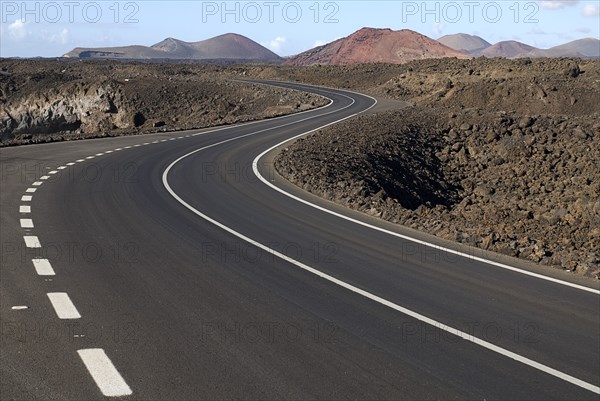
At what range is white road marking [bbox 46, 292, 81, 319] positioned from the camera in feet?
27.2

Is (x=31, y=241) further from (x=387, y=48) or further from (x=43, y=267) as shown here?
(x=387, y=48)

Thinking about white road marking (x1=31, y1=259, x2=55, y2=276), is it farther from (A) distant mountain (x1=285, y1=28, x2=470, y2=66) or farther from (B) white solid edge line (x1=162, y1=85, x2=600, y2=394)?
(A) distant mountain (x1=285, y1=28, x2=470, y2=66)

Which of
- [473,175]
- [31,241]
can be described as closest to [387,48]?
[473,175]

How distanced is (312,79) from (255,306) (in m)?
71.9

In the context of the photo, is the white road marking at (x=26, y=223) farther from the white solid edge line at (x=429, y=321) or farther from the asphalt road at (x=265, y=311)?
the white solid edge line at (x=429, y=321)

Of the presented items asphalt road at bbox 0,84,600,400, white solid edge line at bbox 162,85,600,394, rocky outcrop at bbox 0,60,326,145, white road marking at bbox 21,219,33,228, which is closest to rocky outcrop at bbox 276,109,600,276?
asphalt road at bbox 0,84,600,400

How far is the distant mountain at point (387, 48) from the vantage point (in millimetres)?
130750

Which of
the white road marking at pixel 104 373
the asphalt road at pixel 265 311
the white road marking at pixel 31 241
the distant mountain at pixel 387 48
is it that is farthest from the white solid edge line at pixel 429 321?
the distant mountain at pixel 387 48

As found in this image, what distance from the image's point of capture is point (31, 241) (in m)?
12.0

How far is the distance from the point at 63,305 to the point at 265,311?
2388 mm

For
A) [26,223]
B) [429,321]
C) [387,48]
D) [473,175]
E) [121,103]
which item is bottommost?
[473,175]

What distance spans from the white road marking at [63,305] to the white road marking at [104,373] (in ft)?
3.86

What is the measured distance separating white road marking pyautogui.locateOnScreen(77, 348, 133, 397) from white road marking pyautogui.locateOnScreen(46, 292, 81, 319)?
1.18 meters

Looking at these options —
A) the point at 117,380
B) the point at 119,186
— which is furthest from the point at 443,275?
the point at 119,186
